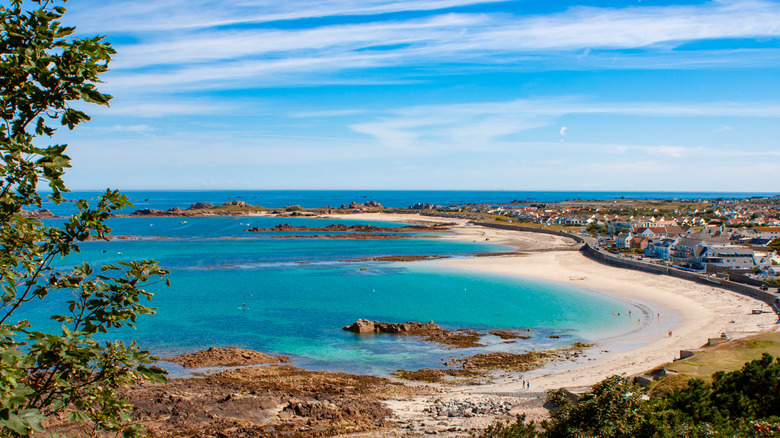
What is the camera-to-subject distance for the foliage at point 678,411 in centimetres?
1338

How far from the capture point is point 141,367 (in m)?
5.26

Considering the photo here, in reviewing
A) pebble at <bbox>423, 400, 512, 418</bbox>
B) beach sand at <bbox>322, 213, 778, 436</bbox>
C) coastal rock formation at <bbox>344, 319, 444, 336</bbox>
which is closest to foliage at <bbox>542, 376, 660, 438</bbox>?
beach sand at <bbox>322, 213, 778, 436</bbox>

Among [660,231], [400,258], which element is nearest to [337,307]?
[400,258]

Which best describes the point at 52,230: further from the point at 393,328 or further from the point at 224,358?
the point at 393,328

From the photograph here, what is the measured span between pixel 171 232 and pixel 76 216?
131m

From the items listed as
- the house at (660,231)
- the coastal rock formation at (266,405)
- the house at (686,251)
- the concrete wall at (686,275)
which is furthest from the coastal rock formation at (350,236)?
the coastal rock formation at (266,405)

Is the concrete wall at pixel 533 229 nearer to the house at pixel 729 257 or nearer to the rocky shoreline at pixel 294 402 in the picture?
the house at pixel 729 257

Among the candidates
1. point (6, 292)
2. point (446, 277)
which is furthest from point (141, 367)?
point (446, 277)

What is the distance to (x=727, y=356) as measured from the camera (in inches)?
1125

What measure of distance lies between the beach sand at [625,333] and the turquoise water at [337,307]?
3248 millimetres

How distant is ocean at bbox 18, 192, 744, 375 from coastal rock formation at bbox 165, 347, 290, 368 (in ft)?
5.06

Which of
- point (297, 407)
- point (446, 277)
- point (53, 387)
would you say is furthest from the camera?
point (446, 277)

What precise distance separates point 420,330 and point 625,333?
51.4ft

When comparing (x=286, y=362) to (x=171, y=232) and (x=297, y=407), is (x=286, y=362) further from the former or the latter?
(x=171, y=232)
